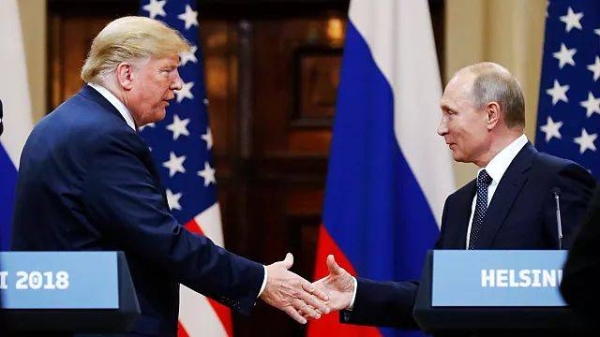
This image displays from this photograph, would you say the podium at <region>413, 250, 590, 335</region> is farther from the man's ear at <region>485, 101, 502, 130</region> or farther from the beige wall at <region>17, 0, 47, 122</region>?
the beige wall at <region>17, 0, 47, 122</region>

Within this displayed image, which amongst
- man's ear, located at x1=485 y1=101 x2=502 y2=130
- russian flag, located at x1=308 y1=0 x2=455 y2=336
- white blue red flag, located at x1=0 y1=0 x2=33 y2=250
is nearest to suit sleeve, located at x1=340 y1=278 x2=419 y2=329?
man's ear, located at x1=485 y1=101 x2=502 y2=130

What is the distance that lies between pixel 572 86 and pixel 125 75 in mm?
2379

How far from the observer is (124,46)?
397 cm

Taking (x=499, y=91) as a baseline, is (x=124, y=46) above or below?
above

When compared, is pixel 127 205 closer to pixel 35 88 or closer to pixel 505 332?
pixel 505 332

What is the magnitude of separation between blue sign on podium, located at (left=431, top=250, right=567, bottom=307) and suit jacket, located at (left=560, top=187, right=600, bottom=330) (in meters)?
0.85

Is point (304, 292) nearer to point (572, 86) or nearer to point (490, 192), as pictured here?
point (490, 192)

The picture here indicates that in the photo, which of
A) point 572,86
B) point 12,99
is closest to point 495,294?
point 572,86

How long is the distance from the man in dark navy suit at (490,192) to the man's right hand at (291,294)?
93mm

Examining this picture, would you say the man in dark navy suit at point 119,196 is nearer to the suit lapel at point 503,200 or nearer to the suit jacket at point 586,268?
the suit lapel at point 503,200

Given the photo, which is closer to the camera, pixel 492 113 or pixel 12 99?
pixel 492 113

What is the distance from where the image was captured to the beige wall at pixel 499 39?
19.5ft

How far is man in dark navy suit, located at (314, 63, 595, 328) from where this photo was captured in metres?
3.91

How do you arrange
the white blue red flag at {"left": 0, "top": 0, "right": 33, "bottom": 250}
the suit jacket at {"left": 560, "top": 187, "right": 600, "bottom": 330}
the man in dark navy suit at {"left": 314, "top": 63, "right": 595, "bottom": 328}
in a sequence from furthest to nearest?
the white blue red flag at {"left": 0, "top": 0, "right": 33, "bottom": 250}, the man in dark navy suit at {"left": 314, "top": 63, "right": 595, "bottom": 328}, the suit jacket at {"left": 560, "top": 187, "right": 600, "bottom": 330}
